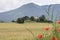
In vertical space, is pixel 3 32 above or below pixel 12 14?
below

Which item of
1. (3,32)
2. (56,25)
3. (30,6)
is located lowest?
(3,32)

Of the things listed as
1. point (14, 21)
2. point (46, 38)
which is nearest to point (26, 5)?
point (14, 21)

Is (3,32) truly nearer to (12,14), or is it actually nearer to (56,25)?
(12,14)

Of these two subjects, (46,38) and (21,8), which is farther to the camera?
(21,8)

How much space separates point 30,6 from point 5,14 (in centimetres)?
48

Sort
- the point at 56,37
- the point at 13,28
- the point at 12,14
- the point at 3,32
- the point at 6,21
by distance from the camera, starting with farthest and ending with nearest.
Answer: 1. the point at 13,28
2. the point at 3,32
3. the point at 12,14
4. the point at 6,21
5. the point at 56,37

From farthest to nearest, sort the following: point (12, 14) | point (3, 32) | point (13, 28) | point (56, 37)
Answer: point (13, 28) < point (3, 32) < point (12, 14) < point (56, 37)

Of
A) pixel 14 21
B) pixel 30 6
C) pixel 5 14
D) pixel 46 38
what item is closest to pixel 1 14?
pixel 5 14

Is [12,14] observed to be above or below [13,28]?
above

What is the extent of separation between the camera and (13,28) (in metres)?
3.51

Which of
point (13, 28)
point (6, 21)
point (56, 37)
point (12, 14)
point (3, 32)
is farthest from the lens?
point (13, 28)

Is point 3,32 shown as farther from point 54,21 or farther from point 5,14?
point 54,21

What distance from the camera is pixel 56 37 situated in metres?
0.97

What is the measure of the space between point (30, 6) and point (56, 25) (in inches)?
66.9
